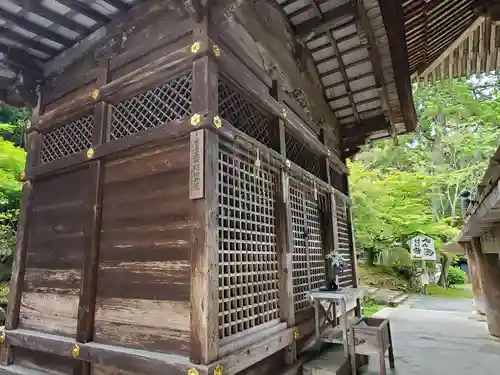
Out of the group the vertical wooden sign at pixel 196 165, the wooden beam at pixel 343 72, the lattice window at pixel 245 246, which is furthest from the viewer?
the wooden beam at pixel 343 72

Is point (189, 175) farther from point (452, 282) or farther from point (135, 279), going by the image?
point (452, 282)

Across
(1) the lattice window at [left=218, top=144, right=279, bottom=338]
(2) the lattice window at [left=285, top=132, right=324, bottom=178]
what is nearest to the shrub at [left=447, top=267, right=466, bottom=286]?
(2) the lattice window at [left=285, top=132, right=324, bottom=178]

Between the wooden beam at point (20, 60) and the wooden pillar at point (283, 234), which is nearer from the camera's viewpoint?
the wooden pillar at point (283, 234)

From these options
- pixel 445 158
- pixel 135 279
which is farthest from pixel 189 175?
pixel 445 158

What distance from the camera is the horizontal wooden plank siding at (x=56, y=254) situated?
13.4ft

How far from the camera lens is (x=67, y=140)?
4750 mm

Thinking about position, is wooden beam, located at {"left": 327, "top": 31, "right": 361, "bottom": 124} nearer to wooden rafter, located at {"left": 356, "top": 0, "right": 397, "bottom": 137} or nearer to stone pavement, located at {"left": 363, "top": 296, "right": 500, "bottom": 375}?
wooden rafter, located at {"left": 356, "top": 0, "right": 397, "bottom": 137}

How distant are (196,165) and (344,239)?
16.5 ft

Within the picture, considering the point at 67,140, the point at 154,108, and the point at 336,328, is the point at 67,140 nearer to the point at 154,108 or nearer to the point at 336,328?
the point at 154,108

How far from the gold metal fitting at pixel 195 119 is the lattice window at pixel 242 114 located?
571mm

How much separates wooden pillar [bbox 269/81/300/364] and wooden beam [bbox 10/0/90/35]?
106 inches

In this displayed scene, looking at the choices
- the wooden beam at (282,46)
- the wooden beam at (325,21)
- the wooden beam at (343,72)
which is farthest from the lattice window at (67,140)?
the wooden beam at (343,72)

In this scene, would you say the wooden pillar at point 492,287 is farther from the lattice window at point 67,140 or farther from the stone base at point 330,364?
the lattice window at point 67,140

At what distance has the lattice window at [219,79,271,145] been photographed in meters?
3.89
